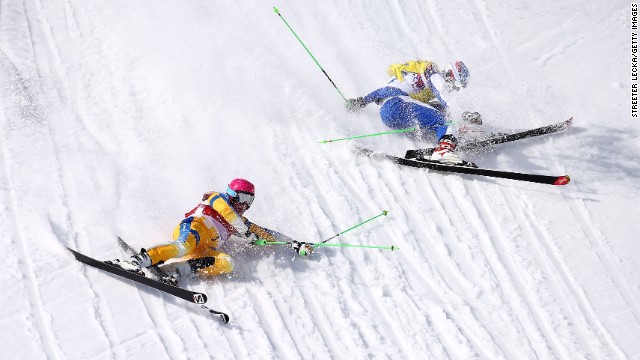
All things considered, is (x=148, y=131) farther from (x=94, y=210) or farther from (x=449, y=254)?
(x=449, y=254)

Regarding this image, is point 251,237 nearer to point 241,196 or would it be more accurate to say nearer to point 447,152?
point 241,196

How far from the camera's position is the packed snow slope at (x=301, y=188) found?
568cm

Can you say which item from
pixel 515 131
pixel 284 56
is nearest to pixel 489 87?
pixel 515 131

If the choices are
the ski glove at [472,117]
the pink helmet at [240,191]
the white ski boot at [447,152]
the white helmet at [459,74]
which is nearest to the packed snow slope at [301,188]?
the white ski boot at [447,152]

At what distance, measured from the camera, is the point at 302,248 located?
20.2 ft

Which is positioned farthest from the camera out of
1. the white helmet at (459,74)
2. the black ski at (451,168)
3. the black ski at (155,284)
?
the white helmet at (459,74)

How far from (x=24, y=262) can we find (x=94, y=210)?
0.80 metres

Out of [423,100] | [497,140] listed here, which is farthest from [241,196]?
[497,140]

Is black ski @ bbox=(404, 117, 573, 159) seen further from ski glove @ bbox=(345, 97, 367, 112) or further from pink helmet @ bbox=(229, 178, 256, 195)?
pink helmet @ bbox=(229, 178, 256, 195)

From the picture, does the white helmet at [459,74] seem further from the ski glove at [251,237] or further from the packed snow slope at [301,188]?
the ski glove at [251,237]

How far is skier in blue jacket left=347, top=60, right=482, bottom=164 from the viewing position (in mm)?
7727

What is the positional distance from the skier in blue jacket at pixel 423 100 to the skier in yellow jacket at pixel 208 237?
228cm

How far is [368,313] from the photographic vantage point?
596 cm

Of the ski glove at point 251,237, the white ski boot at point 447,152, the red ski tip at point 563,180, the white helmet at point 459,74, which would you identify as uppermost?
the white helmet at point 459,74
